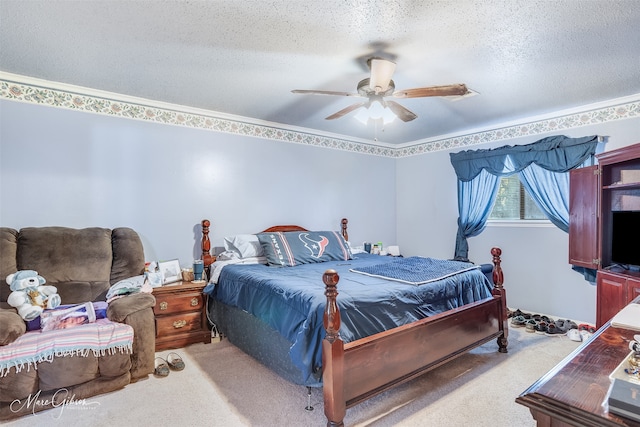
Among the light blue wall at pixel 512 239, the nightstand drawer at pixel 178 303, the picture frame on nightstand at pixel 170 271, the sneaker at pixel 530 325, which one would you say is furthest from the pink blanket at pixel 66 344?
the light blue wall at pixel 512 239

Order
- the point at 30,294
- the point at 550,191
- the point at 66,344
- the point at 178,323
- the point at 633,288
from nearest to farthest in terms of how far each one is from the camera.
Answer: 1. the point at 66,344
2. the point at 30,294
3. the point at 633,288
4. the point at 178,323
5. the point at 550,191

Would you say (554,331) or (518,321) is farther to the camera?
(518,321)

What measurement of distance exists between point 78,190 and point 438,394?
3.44 m

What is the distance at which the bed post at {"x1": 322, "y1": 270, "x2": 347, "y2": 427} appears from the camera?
187cm

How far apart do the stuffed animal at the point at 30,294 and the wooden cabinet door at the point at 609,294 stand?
446 centimetres

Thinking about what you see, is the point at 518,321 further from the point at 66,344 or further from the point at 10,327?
the point at 10,327

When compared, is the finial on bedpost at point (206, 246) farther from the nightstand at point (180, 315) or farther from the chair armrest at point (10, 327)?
the chair armrest at point (10, 327)

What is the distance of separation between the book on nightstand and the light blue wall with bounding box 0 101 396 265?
11.7 feet

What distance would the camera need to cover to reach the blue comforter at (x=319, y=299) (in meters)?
2.05

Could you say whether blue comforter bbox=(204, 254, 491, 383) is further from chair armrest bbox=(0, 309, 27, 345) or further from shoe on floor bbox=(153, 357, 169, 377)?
chair armrest bbox=(0, 309, 27, 345)

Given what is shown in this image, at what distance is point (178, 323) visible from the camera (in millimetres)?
3172

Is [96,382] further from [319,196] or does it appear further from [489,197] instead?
[489,197]

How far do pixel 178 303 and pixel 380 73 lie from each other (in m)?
2.63

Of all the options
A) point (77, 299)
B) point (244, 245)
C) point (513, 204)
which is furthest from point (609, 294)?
point (77, 299)
